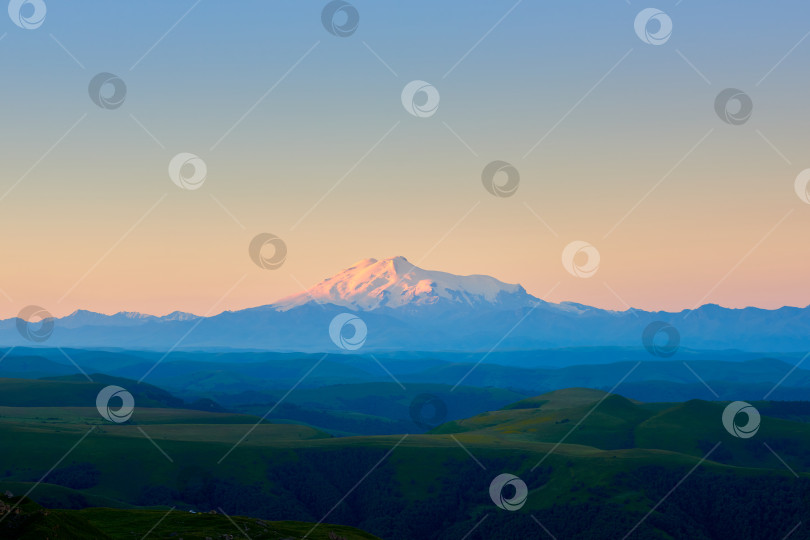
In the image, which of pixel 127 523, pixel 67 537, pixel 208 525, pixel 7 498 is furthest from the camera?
pixel 127 523

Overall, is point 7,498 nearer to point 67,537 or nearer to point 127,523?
point 67,537

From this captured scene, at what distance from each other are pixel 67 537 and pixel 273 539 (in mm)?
39366

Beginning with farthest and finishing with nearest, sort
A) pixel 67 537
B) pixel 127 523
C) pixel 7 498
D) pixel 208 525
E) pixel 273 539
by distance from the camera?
1. pixel 127 523
2. pixel 208 525
3. pixel 273 539
4. pixel 7 498
5. pixel 67 537

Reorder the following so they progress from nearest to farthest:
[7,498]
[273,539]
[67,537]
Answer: [67,537], [7,498], [273,539]

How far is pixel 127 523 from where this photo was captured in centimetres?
12019

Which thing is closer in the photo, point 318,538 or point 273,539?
point 273,539

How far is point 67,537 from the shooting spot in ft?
226

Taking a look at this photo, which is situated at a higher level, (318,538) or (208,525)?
(208,525)

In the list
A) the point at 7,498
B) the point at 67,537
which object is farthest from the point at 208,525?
the point at 67,537

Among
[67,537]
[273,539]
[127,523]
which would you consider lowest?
[67,537]

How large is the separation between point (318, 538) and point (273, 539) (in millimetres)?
11874

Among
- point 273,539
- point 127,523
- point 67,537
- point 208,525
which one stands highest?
point 127,523

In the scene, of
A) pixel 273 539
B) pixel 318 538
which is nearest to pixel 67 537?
pixel 273 539

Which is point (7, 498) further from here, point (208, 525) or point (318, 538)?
point (318, 538)
